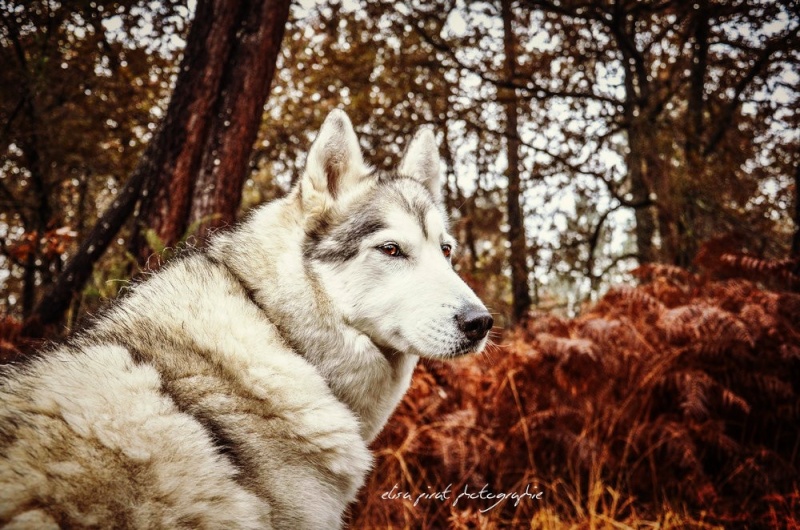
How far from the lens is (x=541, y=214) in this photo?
13.2 meters

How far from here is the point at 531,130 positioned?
40.7 ft

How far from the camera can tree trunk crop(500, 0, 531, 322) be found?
10.8 meters

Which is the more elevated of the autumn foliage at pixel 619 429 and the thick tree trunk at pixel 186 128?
the thick tree trunk at pixel 186 128

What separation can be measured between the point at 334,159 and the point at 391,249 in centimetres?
66

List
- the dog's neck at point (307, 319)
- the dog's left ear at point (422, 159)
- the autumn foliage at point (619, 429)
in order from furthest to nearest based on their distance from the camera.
A: the autumn foliage at point (619, 429)
the dog's left ear at point (422, 159)
the dog's neck at point (307, 319)

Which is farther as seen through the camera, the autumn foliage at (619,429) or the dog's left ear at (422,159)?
the autumn foliage at (619,429)

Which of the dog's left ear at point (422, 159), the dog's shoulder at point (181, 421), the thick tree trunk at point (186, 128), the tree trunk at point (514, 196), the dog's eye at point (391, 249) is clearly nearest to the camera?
the dog's shoulder at point (181, 421)

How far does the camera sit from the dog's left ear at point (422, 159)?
3.41 meters

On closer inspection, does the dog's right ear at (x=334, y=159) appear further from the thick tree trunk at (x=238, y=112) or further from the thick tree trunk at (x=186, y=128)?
the thick tree trunk at (x=186, y=128)

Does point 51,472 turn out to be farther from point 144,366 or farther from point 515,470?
point 515,470

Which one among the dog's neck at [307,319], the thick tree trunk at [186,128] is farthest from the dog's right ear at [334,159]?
the thick tree trunk at [186,128]

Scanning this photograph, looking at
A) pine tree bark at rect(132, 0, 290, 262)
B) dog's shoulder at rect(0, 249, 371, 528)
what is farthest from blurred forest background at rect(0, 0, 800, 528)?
dog's shoulder at rect(0, 249, 371, 528)

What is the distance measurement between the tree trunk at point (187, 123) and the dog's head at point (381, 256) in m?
3.05

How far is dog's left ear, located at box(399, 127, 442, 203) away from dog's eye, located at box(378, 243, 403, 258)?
846 millimetres
